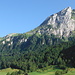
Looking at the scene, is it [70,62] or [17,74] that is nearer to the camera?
[17,74]

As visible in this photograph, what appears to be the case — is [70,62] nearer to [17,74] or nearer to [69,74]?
[69,74]

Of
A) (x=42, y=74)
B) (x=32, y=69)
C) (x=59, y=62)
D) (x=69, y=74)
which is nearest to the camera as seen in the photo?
(x=69, y=74)

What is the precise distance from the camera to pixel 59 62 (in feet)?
650

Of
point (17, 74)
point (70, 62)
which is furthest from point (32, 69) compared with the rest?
point (70, 62)

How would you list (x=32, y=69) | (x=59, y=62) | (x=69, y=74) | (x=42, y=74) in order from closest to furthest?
(x=69, y=74) < (x=42, y=74) < (x=32, y=69) < (x=59, y=62)

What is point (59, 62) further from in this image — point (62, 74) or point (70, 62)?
point (62, 74)

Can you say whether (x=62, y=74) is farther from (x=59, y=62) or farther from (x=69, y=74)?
(x=59, y=62)

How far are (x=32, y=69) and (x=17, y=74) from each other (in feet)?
110

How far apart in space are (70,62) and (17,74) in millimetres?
74373

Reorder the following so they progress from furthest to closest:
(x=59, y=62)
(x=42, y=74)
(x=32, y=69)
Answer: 1. (x=59, y=62)
2. (x=32, y=69)
3. (x=42, y=74)

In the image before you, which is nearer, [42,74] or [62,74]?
[62,74]

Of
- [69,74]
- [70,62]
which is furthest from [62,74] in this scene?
[70,62]

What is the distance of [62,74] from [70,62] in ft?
206

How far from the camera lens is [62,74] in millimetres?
133625
